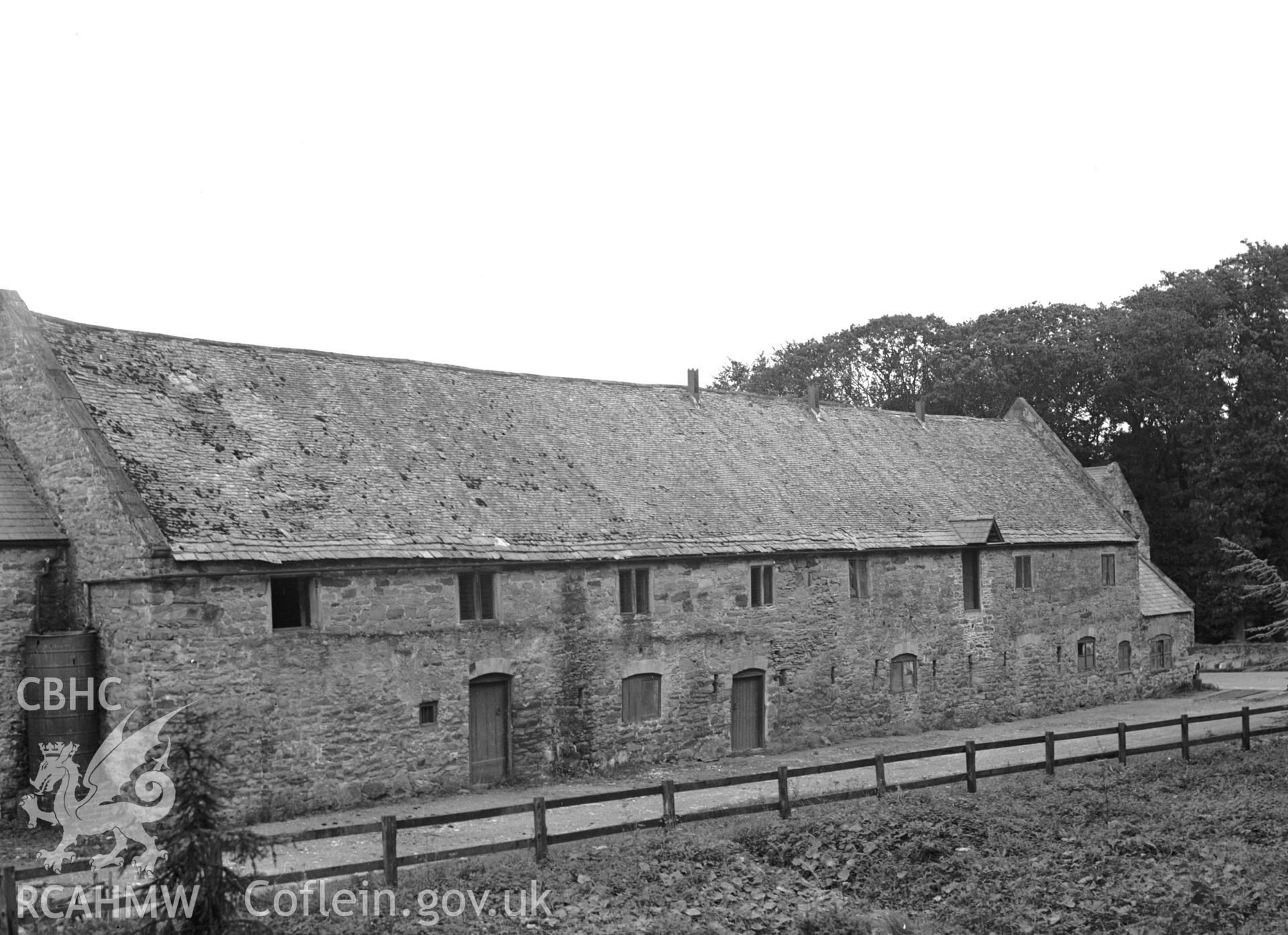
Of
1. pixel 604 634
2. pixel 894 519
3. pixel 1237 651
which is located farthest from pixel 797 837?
pixel 1237 651

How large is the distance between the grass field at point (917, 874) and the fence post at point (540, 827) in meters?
0.18

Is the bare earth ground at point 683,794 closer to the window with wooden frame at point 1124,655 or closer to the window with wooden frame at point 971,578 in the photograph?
the window with wooden frame at point 1124,655

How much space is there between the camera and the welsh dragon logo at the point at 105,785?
18.2 meters

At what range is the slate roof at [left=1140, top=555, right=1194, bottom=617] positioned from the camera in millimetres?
38500

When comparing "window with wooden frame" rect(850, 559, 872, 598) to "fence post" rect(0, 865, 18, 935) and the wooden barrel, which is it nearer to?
the wooden barrel

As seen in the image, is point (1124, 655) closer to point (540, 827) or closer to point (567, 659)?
point (567, 659)

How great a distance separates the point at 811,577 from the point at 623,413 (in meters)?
6.30

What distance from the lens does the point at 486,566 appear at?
22.8 meters

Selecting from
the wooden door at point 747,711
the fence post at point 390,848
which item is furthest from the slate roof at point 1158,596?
the fence post at point 390,848

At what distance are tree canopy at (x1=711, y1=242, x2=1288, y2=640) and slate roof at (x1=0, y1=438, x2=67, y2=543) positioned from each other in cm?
3857

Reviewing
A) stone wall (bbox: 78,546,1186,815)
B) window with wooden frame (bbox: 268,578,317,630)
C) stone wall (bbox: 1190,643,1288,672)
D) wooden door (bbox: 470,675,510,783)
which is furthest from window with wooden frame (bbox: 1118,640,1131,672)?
window with wooden frame (bbox: 268,578,317,630)

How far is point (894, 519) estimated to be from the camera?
31250 millimetres

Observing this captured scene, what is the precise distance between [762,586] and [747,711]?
9.04 ft

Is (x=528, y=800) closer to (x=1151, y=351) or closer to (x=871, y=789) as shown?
(x=871, y=789)
